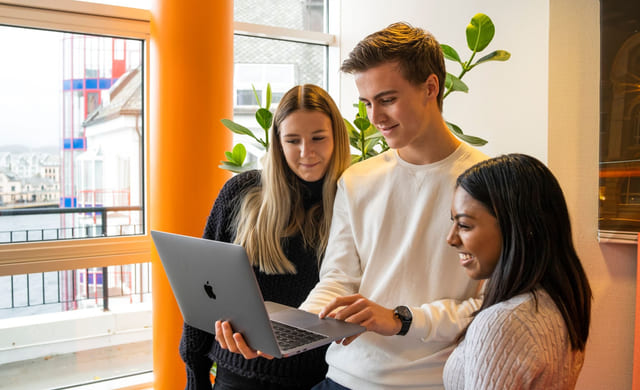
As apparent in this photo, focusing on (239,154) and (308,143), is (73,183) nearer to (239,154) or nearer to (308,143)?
(239,154)

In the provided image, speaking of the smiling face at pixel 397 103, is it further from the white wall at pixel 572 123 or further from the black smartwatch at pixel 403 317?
the white wall at pixel 572 123

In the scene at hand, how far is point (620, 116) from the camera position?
2.41 m

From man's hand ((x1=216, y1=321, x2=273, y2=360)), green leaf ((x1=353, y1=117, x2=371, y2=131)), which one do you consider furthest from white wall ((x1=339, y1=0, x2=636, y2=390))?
man's hand ((x1=216, y1=321, x2=273, y2=360))

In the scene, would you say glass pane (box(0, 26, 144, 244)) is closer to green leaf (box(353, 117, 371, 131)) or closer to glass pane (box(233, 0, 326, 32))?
glass pane (box(233, 0, 326, 32))

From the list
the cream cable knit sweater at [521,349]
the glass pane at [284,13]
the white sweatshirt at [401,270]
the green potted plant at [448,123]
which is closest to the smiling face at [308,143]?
the white sweatshirt at [401,270]

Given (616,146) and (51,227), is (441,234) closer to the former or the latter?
(616,146)

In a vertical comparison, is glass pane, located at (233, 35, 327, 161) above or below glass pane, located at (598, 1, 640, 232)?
above

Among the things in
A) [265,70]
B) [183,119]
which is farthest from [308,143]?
[265,70]

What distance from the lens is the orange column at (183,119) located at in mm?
3199

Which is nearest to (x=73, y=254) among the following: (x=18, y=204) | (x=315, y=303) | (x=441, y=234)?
(x=18, y=204)

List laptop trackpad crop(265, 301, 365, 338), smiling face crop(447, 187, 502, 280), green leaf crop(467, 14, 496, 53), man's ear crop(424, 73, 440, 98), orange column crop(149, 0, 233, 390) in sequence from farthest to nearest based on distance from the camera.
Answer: orange column crop(149, 0, 233, 390), green leaf crop(467, 14, 496, 53), man's ear crop(424, 73, 440, 98), laptop trackpad crop(265, 301, 365, 338), smiling face crop(447, 187, 502, 280)

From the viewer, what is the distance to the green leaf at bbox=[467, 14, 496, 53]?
2293 mm

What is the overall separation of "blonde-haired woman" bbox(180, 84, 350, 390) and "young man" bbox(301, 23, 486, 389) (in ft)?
0.84

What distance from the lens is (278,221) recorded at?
6.10ft
